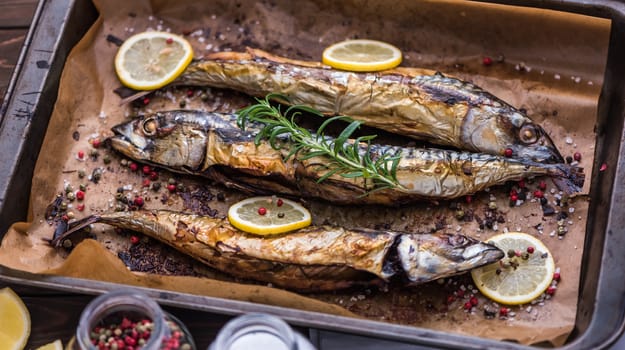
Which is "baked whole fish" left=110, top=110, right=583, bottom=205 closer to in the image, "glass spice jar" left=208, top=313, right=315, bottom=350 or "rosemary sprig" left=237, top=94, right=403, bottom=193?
"rosemary sprig" left=237, top=94, right=403, bottom=193

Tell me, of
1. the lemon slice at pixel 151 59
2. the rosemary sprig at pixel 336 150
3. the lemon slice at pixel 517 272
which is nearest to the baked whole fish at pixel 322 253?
the lemon slice at pixel 517 272

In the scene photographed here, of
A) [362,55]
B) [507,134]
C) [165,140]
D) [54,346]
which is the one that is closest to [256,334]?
[54,346]

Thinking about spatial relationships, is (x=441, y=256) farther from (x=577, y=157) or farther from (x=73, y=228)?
(x=73, y=228)

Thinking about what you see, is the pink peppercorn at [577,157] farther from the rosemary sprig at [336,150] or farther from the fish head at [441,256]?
the rosemary sprig at [336,150]

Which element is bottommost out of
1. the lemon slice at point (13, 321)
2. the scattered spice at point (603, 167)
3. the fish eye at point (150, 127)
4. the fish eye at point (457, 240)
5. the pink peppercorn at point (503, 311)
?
the lemon slice at point (13, 321)

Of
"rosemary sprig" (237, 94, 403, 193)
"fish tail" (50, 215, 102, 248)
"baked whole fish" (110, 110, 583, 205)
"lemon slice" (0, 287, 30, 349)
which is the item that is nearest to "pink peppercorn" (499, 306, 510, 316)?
"baked whole fish" (110, 110, 583, 205)

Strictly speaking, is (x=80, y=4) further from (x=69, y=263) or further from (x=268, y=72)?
(x=69, y=263)

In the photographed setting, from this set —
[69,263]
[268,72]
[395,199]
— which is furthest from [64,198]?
[395,199]
